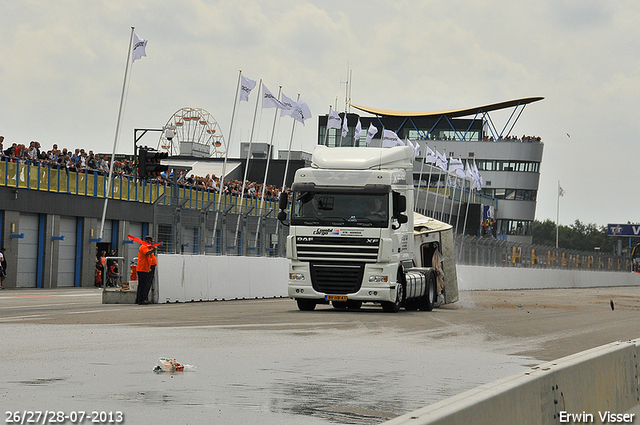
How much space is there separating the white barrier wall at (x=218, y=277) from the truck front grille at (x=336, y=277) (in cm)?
547

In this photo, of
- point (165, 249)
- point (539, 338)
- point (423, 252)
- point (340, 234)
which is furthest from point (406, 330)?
point (165, 249)

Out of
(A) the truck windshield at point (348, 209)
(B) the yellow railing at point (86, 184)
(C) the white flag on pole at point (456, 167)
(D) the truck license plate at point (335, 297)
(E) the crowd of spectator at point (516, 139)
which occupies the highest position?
(E) the crowd of spectator at point (516, 139)

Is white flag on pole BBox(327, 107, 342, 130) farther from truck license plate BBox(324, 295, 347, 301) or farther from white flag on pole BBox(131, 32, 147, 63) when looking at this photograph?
truck license plate BBox(324, 295, 347, 301)

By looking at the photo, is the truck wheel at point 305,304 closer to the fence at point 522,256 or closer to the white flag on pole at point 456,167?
the fence at point 522,256

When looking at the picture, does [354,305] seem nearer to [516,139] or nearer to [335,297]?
[335,297]

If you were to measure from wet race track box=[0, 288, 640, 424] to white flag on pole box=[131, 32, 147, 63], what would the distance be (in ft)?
68.0

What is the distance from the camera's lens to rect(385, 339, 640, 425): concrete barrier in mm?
5160

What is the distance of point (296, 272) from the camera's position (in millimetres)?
22750

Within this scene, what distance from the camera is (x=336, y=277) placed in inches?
885

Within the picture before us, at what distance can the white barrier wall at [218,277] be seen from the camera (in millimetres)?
26656

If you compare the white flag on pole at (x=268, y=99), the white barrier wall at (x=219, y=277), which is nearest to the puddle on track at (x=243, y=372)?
the white barrier wall at (x=219, y=277)

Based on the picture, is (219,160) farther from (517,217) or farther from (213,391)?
(213,391)

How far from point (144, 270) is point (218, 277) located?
438cm

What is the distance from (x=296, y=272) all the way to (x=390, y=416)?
48.6ft
